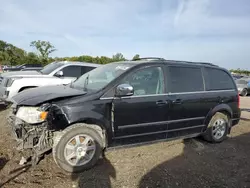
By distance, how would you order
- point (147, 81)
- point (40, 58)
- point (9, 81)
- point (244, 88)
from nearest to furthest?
point (147, 81), point (9, 81), point (244, 88), point (40, 58)

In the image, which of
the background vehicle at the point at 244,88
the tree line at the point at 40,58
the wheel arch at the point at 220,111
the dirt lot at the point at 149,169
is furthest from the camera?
the tree line at the point at 40,58

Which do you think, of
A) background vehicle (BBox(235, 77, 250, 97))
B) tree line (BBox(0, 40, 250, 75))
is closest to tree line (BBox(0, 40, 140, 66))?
tree line (BBox(0, 40, 250, 75))

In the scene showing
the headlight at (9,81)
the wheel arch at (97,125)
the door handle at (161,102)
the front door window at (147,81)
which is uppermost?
the front door window at (147,81)

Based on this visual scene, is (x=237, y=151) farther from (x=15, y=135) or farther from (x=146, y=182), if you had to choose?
(x=15, y=135)

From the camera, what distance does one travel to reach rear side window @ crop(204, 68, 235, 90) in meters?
5.13

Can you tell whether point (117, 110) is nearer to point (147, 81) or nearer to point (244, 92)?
point (147, 81)

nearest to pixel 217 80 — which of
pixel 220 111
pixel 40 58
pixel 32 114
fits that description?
pixel 220 111

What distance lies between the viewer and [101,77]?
446 cm

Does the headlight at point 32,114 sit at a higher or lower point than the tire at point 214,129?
higher

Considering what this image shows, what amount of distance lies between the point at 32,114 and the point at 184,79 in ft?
9.58

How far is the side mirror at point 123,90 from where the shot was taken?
3826 mm

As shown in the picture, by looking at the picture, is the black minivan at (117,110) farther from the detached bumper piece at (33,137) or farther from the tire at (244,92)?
the tire at (244,92)

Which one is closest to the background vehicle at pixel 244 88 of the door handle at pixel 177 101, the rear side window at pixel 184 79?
the rear side window at pixel 184 79

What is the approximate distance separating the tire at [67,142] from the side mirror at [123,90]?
2.37 feet
